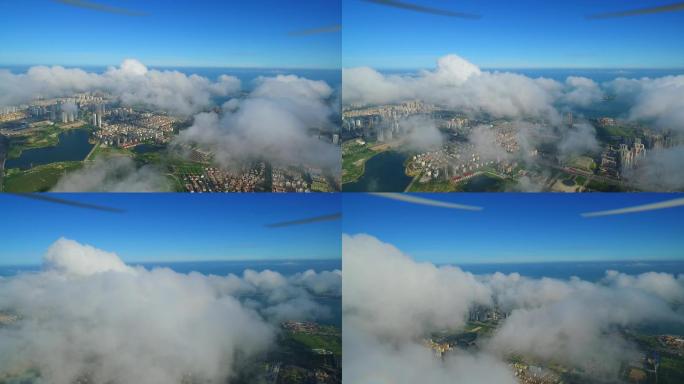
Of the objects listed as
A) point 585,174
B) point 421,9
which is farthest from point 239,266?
point 585,174

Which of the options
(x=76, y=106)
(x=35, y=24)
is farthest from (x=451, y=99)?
(x=35, y=24)

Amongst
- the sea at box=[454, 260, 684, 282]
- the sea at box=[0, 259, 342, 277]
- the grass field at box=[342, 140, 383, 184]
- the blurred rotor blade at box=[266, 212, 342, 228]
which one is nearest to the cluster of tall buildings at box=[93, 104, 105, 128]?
the sea at box=[0, 259, 342, 277]

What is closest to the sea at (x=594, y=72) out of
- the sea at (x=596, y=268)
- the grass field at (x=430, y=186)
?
the grass field at (x=430, y=186)

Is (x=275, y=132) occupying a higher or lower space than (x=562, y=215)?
higher

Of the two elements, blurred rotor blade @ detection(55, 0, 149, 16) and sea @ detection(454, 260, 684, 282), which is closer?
blurred rotor blade @ detection(55, 0, 149, 16)

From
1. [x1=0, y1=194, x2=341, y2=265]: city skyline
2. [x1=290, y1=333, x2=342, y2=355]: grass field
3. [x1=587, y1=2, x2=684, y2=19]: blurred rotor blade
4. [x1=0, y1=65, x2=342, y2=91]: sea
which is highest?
[x1=587, y1=2, x2=684, y2=19]: blurred rotor blade

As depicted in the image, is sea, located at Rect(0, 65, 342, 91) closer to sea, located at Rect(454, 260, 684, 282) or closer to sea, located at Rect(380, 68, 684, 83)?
sea, located at Rect(380, 68, 684, 83)

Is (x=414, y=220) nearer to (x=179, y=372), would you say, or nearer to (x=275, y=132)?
(x=275, y=132)
